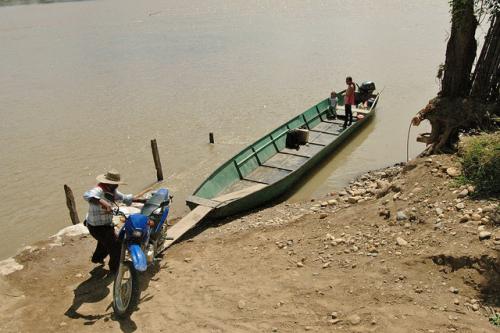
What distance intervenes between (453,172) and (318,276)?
10.8ft

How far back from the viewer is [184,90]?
21719mm

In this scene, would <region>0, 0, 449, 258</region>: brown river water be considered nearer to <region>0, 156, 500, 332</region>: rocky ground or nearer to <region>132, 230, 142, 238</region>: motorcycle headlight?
<region>0, 156, 500, 332</region>: rocky ground

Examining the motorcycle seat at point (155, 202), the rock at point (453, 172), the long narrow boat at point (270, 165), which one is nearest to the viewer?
the motorcycle seat at point (155, 202)

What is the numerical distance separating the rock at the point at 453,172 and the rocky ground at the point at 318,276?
0.12 feet

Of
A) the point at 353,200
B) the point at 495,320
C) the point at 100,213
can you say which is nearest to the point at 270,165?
the point at 353,200

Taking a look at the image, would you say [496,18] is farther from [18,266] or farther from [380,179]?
[18,266]

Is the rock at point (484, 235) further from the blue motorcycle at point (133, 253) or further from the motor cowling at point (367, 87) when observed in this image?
the motor cowling at point (367, 87)

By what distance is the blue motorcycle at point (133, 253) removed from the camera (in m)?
5.68

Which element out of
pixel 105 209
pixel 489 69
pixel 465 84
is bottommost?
pixel 105 209

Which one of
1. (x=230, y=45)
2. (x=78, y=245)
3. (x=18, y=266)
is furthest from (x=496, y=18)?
(x=230, y=45)

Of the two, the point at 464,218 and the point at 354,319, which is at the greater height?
the point at 464,218

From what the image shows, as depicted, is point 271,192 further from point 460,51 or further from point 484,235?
point 484,235

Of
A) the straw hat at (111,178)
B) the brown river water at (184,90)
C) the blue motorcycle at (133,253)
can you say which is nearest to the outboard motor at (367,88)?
the brown river water at (184,90)

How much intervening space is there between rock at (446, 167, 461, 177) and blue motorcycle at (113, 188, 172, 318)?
192 inches
